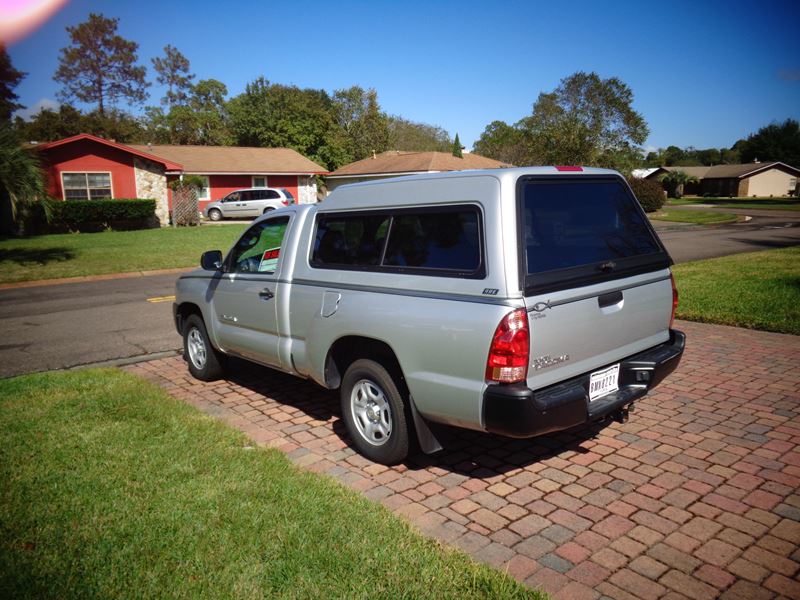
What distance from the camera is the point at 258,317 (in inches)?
212

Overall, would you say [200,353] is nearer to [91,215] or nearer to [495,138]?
[91,215]

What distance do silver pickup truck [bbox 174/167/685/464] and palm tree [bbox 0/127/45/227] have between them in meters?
14.0

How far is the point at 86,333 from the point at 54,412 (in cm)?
401

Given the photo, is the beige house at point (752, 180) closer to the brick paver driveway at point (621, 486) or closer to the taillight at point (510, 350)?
the brick paver driveway at point (621, 486)

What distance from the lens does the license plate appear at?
3832 millimetres

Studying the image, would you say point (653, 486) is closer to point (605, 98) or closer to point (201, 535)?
point (201, 535)

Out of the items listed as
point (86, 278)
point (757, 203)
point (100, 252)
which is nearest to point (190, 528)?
point (86, 278)

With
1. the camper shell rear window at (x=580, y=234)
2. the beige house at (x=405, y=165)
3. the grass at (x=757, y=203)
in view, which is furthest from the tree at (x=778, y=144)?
the camper shell rear window at (x=580, y=234)

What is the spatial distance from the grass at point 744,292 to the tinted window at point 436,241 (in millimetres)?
6226

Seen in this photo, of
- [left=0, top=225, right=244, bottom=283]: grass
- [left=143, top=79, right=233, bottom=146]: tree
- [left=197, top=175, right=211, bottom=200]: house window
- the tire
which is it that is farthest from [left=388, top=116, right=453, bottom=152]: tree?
the tire

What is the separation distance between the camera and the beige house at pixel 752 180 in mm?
74750

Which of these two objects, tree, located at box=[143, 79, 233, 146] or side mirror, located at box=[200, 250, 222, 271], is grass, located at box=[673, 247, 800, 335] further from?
tree, located at box=[143, 79, 233, 146]

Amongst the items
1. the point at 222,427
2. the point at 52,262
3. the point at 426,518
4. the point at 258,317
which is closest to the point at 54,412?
the point at 222,427

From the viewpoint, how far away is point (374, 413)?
438 centimetres
